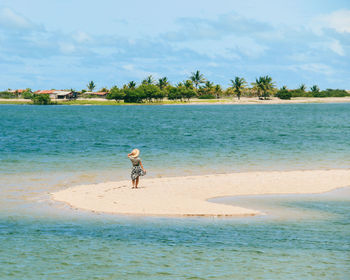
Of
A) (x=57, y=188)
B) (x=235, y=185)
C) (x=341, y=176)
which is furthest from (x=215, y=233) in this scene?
(x=341, y=176)

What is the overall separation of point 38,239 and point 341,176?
68.4 ft

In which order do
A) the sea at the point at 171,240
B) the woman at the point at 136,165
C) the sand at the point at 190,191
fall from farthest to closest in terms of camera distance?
the woman at the point at 136,165, the sand at the point at 190,191, the sea at the point at 171,240

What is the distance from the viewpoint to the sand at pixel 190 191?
78.0 ft

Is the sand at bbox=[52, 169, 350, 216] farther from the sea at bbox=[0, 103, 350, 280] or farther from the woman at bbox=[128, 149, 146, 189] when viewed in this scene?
the sea at bbox=[0, 103, 350, 280]

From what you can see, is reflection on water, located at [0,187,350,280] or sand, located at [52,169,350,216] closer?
reflection on water, located at [0,187,350,280]

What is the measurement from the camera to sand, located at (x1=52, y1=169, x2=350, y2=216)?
2377 cm

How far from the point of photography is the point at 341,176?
111 ft

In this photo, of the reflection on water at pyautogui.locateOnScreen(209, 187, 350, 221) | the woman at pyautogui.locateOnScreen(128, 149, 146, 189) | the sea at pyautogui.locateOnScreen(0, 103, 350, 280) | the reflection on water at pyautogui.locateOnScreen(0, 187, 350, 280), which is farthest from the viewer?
the woman at pyautogui.locateOnScreen(128, 149, 146, 189)

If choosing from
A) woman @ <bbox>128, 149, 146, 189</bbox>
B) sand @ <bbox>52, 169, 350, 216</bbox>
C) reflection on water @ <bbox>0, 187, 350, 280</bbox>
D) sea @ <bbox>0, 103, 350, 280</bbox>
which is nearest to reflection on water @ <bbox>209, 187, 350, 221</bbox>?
sea @ <bbox>0, 103, 350, 280</bbox>

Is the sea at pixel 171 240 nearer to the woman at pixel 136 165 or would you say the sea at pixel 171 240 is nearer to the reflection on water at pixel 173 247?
the reflection on water at pixel 173 247

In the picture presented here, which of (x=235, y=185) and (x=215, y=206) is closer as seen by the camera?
(x=215, y=206)

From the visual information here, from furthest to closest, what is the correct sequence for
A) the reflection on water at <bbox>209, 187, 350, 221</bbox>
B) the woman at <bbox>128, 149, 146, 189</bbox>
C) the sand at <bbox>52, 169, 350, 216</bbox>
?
the woman at <bbox>128, 149, 146, 189</bbox>
the sand at <bbox>52, 169, 350, 216</bbox>
the reflection on water at <bbox>209, 187, 350, 221</bbox>

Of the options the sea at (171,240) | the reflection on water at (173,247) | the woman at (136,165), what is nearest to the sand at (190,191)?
the woman at (136,165)

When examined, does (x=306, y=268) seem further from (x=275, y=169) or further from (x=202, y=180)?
(x=275, y=169)
